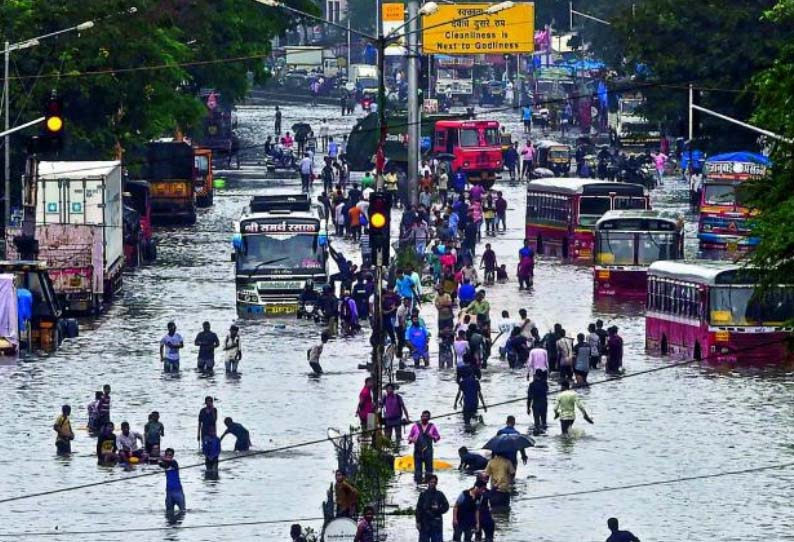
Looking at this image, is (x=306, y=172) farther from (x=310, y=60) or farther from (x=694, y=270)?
(x=310, y=60)

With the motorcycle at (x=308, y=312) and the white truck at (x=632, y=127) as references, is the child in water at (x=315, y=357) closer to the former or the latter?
the motorcycle at (x=308, y=312)

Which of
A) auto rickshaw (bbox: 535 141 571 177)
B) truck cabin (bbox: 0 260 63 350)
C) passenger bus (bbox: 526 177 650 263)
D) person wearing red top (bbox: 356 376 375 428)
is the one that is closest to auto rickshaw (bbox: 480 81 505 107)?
auto rickshaw (bbox: 535 141 571 177)

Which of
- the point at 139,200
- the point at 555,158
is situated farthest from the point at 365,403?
the point at 555,158

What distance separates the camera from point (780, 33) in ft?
278

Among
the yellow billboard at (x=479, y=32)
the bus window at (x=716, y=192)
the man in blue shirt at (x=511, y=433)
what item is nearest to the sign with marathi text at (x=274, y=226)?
the bus window at (x=716, y=192)

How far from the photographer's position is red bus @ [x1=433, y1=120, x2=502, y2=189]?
311 ft

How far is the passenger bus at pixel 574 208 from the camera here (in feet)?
239

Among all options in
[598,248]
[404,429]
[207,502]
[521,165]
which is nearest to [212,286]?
[598,248]

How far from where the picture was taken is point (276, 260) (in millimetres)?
61406

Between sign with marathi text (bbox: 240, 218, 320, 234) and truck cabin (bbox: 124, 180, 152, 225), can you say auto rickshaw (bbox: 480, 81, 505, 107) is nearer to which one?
truck cabin (bbox: 124, 180, 152, 225)

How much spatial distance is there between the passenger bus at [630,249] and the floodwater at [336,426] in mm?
1364

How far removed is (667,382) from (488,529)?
15717 millimetres

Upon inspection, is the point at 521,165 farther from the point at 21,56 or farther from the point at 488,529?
the point at 488,529

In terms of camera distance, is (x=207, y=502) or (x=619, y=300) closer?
(x=207, y=502)
